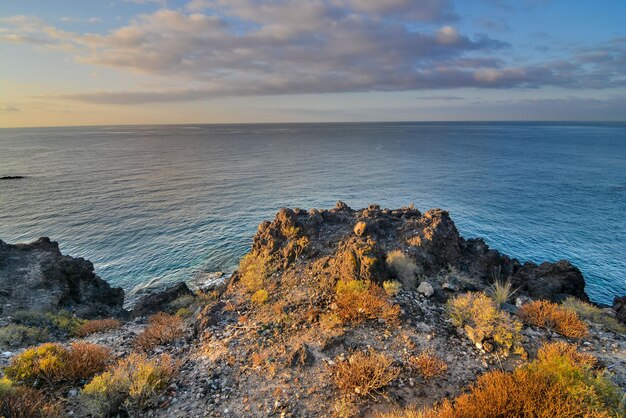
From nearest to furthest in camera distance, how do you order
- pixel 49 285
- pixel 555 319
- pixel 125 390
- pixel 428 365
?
pixel 125 390
pixel 428 365
pixel 555 319
pixel 49 285

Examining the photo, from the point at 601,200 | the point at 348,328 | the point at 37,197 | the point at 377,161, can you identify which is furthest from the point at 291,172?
the point at 348,328

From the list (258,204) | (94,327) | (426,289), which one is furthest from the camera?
(258,204)

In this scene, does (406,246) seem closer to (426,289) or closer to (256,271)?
(426,289)

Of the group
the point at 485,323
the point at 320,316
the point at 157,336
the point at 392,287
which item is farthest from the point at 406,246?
the point at 157,336

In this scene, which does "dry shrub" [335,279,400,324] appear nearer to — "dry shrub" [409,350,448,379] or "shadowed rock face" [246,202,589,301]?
"shadowed rock face" [246,202,589,301]

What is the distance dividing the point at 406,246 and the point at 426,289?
4.41m

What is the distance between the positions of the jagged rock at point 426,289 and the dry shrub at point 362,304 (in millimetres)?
1843

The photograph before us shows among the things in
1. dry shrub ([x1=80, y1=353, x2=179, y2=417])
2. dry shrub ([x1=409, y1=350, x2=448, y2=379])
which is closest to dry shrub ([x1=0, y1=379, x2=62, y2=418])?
dry shrub ([x1=80, y1=353, x2=179, y2=417])

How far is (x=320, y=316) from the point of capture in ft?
41.0

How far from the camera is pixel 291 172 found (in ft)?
248

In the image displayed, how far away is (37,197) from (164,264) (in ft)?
122

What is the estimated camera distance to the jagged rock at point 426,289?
45.6 ft

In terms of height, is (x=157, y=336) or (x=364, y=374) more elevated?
(x=364, y=374)

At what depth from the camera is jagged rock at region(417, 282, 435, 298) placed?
13.9m
